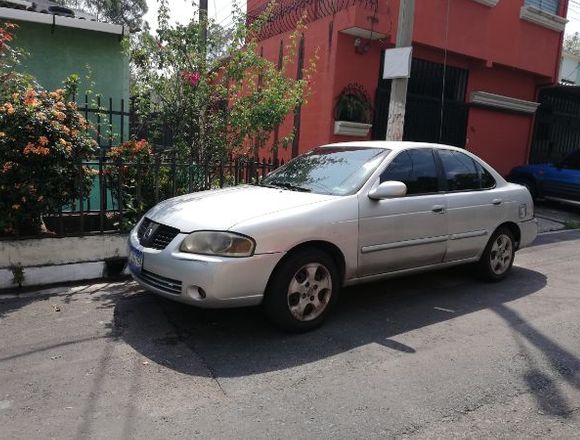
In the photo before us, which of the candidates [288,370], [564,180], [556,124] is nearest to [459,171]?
[288,370]

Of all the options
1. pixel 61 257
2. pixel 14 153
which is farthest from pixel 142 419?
pixel 14 153

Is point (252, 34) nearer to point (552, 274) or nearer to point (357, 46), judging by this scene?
point (357, 46)

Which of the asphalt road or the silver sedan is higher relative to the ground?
the silver sedan

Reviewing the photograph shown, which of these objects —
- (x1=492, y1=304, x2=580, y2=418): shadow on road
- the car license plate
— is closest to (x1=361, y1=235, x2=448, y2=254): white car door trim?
(x1=492, y1=304, x2=580, y2=418): shadow on road

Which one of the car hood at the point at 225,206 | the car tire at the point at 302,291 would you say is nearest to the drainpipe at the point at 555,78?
the car hood at the point at 225,206

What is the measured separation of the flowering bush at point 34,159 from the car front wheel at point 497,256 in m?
4.64

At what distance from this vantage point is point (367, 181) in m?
4.80

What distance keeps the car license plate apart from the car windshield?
1494mm

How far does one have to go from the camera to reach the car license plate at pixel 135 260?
4.36 metres

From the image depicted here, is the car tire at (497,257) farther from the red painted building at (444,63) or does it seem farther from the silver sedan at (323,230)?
the red painted building at (444,63)

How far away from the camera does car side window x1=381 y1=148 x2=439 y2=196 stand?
509 centimetres

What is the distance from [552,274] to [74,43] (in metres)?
8.40

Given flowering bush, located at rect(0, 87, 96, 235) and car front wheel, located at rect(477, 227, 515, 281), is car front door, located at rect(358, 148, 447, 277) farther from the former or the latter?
flowering bush, located at rect(0, 87, 96, 235)

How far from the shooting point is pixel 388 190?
4.64 m
